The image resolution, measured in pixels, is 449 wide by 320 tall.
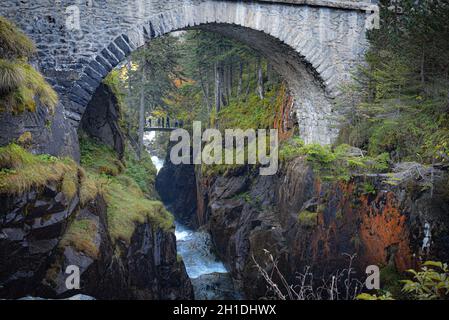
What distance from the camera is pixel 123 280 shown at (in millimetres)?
8352

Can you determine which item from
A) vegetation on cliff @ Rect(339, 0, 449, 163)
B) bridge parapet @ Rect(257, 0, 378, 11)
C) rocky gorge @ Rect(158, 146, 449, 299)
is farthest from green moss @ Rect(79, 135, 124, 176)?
vegetation on cliff @ Rect(339, 0, 449, 163)

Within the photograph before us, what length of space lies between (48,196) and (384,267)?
6390 mm

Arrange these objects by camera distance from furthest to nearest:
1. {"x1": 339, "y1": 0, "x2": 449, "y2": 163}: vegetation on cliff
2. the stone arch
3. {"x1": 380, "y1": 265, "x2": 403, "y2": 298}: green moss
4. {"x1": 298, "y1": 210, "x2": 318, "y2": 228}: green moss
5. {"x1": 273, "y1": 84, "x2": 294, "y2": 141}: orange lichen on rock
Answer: {"x1": 273, "y1": 84, "x2": 294, "y2": 141}: orange lichen on rock, {"x1": 298, "y1": 210, "x2": 318, "y2": 228}: green moss, the stone arch, {"x1": 339, "y1": 0, "x2": 449, "y2": 163}: vegetation on cliff, {"x1": 380, "y1": 265, "x2": 403, "y2": 298}: green moss

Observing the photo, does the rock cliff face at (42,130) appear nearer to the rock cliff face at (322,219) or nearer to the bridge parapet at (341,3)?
the rock cliff face at (322,219)

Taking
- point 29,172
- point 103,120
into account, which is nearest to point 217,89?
point 103,120

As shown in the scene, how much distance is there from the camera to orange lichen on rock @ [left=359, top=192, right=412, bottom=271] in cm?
801

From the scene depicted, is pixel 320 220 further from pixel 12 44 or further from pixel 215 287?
pixel 12 44

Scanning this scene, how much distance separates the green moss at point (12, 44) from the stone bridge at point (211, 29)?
86cm

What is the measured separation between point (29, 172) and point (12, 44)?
324cm

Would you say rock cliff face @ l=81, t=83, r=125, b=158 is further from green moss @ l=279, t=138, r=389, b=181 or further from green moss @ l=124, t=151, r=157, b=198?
green moss @ l=279, t=138, r=389, b=181

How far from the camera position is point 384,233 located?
28.3ft

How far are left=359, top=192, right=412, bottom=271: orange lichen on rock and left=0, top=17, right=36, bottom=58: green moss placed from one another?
26.1 ft
